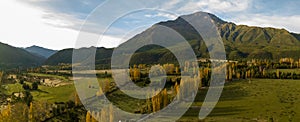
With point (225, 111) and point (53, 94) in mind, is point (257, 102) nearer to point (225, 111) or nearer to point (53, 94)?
point (225, 111)

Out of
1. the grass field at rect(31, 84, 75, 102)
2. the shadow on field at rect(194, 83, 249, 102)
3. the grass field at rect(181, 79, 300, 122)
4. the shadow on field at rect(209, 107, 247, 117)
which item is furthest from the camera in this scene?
the shadow on field at rect(194, 83, 249, 102)

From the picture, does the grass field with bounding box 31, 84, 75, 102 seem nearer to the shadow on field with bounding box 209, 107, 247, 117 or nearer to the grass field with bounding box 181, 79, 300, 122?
the grass field with bounding box 181, 79, 300, 122

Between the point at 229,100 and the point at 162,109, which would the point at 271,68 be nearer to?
the point at 229,100

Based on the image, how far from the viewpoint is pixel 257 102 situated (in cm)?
6919

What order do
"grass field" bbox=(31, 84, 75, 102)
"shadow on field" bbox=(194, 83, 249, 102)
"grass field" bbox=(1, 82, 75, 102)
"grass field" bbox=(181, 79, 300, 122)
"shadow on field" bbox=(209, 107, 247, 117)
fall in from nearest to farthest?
1. "grass field" bbox=(181, 79, 300, 122)
2. "shadow on field" bbox=(209, 107, 247, 117)
3. "grass field" bbox=(31, 84, 75, 102)
4. "shadow on field" bbox=(194, 83, 249, 102)
5. "grass field" bbox=(1, 82, 75, 102)

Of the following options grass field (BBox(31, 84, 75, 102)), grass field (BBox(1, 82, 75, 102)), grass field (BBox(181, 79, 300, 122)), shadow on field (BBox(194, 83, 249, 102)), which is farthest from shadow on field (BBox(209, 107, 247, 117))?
grass field (BBox(1, 82, 75, 102))

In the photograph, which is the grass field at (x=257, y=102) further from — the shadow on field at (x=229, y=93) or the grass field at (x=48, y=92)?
the grass field at (x=48, y=92)

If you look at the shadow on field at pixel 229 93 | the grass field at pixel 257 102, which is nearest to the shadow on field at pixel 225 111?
the grass field at pixel 257 102

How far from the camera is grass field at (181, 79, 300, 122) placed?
54188 mm

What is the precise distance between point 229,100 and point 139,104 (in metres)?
21.9

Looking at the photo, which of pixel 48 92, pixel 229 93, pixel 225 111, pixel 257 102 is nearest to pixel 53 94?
pixel 48 92

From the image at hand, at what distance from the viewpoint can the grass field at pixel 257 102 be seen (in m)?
54.2

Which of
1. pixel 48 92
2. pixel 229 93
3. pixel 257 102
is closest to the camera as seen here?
pixel 257 102

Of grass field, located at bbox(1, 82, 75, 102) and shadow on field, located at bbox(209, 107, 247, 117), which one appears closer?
shadow on field, located at bbox(209, 107, 247, 117)
